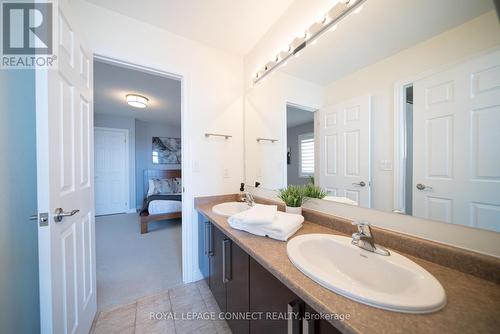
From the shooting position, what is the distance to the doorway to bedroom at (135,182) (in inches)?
71.6

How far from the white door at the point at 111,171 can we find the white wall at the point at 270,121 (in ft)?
12.8

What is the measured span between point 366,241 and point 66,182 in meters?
1.56

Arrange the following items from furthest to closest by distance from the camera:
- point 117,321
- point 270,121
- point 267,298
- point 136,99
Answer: point 136,99, point 270,121, point 117,321, point 267,298

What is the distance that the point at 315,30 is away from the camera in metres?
1.18

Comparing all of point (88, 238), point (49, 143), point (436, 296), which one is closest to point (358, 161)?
point (436, 296)

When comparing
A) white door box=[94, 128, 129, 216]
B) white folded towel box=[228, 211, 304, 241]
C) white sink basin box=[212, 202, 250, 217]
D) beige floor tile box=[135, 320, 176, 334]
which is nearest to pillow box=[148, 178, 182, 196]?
white door box=[94, 128, 129, 216]

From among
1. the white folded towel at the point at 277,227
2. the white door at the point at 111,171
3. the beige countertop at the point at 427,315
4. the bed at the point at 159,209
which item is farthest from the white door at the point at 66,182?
the white door at the point at 111,171

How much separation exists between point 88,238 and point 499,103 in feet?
7.37

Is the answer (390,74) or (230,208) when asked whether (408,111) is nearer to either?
(390,74)

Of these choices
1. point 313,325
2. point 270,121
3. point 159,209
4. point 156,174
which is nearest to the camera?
point 313,325

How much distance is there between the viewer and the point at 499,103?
580mm

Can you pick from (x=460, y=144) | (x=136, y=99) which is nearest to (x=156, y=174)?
(x=136, y=99)

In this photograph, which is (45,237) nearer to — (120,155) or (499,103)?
(499,103)

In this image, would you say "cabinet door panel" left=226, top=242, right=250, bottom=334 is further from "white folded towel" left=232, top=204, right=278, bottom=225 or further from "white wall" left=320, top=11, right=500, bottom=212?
"white wall" left=320, top=11, right=500, bottom=212
